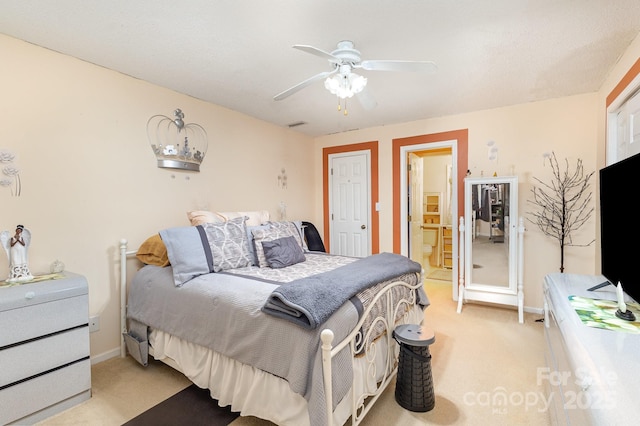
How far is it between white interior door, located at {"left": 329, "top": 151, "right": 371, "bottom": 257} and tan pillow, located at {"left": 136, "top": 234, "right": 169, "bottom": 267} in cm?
291

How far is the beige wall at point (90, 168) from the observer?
7.03 ft

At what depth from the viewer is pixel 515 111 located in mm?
3561

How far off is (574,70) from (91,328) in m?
4.66

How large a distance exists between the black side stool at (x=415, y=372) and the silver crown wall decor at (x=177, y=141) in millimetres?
2584

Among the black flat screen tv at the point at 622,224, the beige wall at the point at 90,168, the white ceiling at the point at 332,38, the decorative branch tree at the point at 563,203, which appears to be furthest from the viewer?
the decorative branch tree at the point at 563,203

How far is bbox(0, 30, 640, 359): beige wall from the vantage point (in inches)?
85.9

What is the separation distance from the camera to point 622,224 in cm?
151

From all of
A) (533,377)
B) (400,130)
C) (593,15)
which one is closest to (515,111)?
(400,130)

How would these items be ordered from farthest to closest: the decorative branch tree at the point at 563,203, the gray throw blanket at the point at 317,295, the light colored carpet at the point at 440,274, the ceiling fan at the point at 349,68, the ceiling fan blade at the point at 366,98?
1. the light colored carpet at the point at 440,274
2. the decorative branch tree at the point at 563,203
3. the ceiling fan blade at the point at 366,98
4. the ceiling fan at the point at 349,68
5. the gray throw blanket at the point at 317,295

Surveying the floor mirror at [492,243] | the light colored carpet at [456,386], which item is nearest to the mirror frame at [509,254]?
the floor mirror at [492,243]

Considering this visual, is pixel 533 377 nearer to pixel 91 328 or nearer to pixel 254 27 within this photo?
pixel 254 27

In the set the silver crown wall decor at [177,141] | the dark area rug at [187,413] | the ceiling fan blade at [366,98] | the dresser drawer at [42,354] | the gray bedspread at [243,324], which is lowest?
the dark area rug at [187,413]

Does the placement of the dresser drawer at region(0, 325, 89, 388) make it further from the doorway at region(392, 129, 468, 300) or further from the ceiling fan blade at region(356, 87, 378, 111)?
the doorway at region(392, 129, 468, 300)

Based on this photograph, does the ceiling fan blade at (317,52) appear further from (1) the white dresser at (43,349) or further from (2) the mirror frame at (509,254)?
(2) the mirror frame at (509,254)
